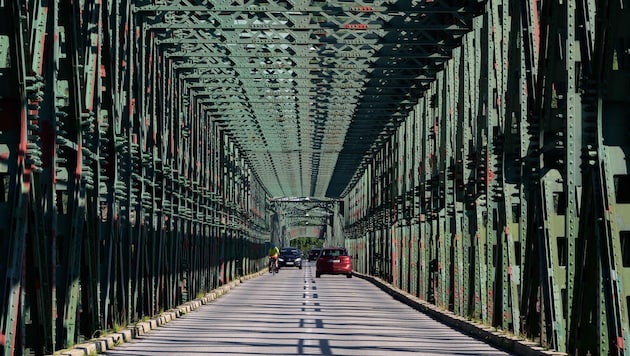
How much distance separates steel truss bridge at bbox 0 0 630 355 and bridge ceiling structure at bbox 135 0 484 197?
0.31ft

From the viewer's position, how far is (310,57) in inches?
1259

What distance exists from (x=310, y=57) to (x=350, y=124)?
17.6 metres

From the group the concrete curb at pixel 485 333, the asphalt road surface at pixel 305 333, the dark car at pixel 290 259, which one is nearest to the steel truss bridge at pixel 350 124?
the concrete curb at pixel 485 333

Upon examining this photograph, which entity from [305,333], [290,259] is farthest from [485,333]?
[290,259]

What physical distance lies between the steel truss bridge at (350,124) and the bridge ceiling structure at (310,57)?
9 centimetres

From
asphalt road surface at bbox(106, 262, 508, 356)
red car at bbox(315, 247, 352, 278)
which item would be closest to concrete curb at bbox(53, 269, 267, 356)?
asphalt road surface at bbox(106, 262, 508, 356)

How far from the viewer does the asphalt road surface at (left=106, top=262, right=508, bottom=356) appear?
17750 mm

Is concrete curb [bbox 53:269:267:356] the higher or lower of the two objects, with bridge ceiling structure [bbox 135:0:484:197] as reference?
lower

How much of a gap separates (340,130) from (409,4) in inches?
1053

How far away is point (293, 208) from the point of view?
14575 centimetres

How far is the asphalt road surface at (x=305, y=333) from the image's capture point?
17.8 m

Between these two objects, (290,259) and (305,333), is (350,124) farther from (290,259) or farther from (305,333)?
(290,259)

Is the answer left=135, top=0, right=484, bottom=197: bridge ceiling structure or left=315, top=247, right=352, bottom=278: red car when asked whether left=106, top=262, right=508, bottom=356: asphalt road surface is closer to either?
left=135, top=0, right=484, bottom=197: bridge ceiling structure

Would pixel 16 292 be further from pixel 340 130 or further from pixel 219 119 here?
pixel 340 130
